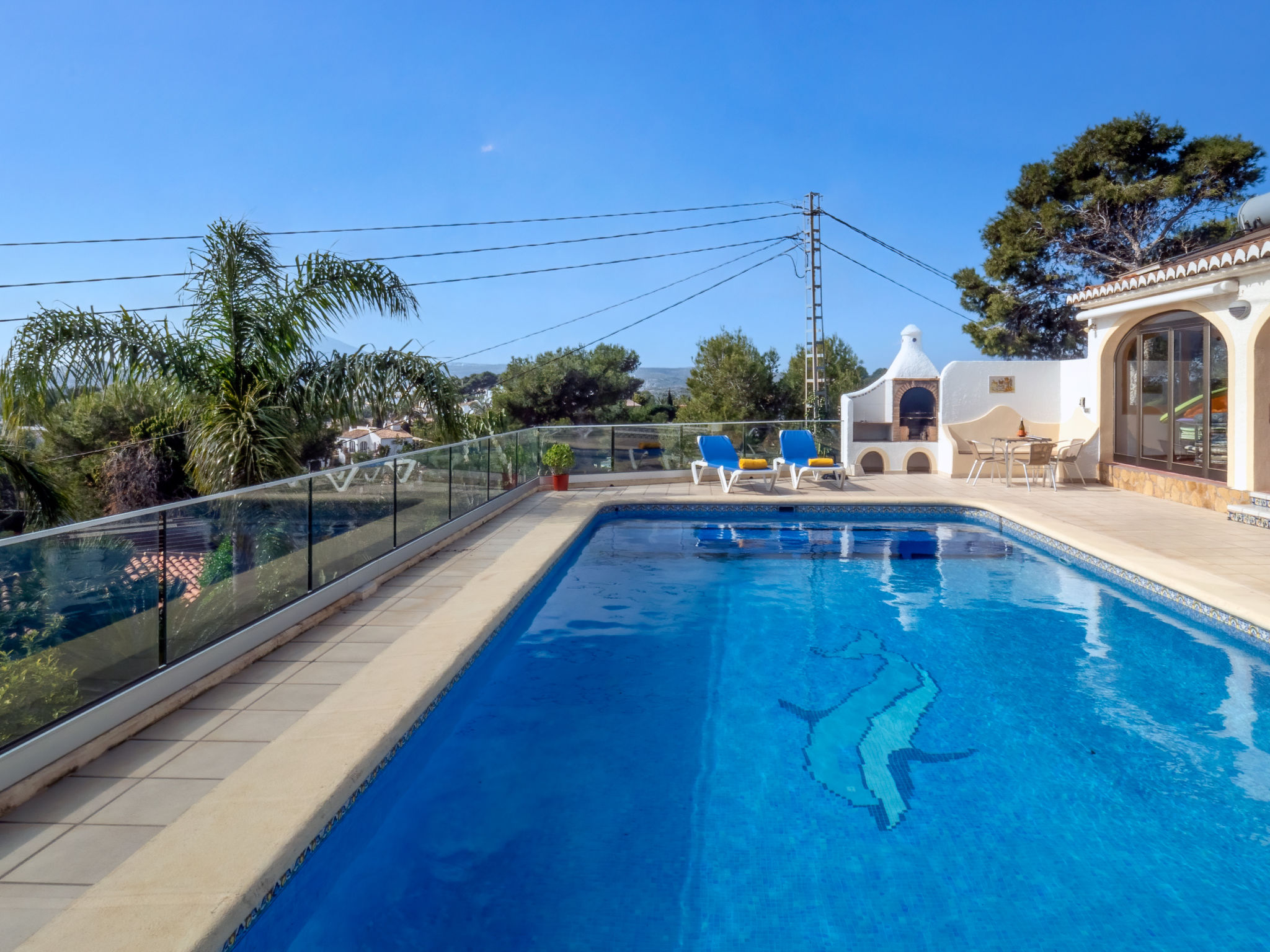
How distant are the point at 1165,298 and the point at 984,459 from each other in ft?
11.5

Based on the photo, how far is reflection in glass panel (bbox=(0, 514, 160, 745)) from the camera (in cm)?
302

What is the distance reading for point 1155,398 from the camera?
11289 millimetres

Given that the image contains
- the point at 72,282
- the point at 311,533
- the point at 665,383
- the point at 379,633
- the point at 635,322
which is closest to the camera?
the point at 379,633

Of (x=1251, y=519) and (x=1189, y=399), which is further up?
(x=1189, y=399)

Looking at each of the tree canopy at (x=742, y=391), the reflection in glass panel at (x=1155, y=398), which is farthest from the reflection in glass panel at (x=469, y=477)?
the tree canopy at (x=742, y=391)

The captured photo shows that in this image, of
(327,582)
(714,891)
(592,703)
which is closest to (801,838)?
(714,891)

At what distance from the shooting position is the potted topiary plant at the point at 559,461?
1284 centimetres

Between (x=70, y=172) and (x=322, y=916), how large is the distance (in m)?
39.5

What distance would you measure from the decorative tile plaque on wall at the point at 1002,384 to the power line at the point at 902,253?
14649mm

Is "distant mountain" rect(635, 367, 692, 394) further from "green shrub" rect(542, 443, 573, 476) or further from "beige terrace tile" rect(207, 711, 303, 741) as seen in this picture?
"beige terrace tile" rect(207, 711, 303, 741)

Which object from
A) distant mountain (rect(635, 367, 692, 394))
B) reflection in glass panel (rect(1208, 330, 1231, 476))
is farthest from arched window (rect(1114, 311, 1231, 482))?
distant mountain (rect(635, 367, 692, 394))

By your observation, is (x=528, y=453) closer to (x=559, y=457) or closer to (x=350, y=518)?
(x=559, y=457)

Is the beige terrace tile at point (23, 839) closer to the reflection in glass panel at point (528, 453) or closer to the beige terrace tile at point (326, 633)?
the beige terrace tile at point (326, 633)

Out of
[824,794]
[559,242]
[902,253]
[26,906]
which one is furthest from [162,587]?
[902,253]
